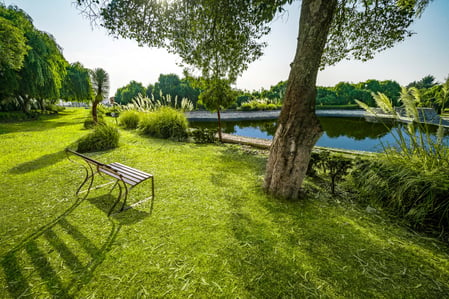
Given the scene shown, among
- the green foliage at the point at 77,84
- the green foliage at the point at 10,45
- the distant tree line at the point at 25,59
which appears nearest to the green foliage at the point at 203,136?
the distant tree line at the point at 25,59

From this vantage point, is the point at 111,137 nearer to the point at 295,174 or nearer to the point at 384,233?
the point at 295,174

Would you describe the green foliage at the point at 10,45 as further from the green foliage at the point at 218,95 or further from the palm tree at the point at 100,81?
the green foliage at the point at 218,95

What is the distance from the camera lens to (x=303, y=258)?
79.8 inches

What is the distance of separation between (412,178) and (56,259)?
195 inches

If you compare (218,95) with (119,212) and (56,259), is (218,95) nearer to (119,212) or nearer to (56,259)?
(119,212)

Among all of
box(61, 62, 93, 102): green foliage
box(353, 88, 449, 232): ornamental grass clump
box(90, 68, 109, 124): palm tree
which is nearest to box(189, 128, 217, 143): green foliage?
box(353, 88, 449, 232): ornamental grass clump

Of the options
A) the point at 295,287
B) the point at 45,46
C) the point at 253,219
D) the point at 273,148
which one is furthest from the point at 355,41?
the point at 45,46

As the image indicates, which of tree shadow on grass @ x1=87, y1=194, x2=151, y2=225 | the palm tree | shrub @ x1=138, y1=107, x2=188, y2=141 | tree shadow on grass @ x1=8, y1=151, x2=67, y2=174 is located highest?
the palm tree

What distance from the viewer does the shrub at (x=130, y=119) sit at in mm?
12281

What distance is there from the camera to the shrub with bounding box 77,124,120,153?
6672 mm

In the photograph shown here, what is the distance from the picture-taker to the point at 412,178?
275cm

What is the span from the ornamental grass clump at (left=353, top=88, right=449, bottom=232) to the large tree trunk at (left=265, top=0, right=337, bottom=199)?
57.9 inches

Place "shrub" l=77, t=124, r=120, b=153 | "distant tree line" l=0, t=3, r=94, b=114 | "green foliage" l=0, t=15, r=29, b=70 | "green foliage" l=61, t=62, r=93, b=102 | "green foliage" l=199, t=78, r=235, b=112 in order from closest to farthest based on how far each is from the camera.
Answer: "shrub" l=77, t=124, r=120, b=153
"green foliage" l=199, t=78, r=235, b=112
"green foliage" l=0, t=15, r=29, b=70
"distant tree line" l=0, t=3, r=94, b=114
"green foliage" l=61, t=62, r=93, b=102

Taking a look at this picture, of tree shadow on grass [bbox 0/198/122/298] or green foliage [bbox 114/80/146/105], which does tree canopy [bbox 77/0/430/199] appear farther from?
green foliage [bbox 114/80/146/105]
